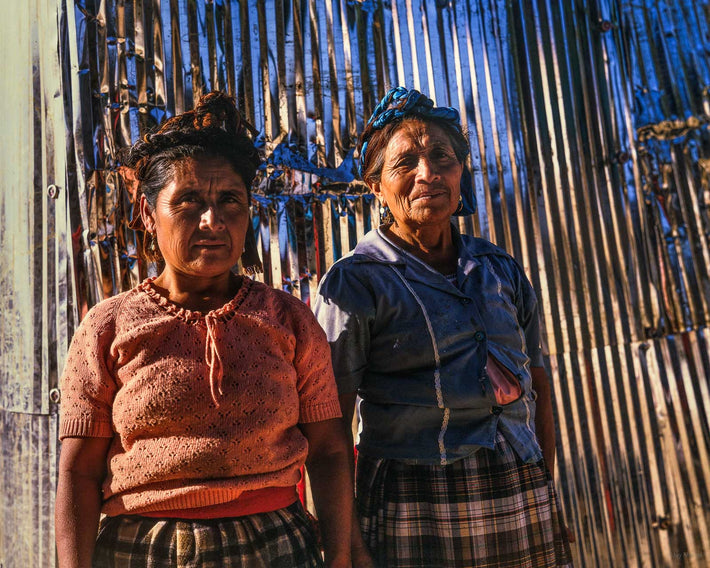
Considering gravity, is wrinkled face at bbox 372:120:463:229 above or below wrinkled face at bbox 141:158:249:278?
above

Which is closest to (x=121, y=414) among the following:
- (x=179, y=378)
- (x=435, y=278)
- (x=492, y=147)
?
(x=179, y=378)

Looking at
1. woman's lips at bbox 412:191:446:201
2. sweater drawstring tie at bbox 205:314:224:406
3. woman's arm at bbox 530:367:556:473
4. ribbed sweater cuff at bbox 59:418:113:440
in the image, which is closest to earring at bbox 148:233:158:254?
sweater drawstring tie at bbox 205:314:224:406

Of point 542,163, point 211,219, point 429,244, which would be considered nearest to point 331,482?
point 211,219

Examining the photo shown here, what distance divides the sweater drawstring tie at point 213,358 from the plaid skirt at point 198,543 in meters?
0.31

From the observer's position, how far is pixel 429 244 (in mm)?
2230

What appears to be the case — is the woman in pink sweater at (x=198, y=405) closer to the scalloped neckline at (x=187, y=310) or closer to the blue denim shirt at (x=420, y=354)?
the scalloped neckline at (x=187, y=310)

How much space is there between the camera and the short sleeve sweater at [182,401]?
5.00 ft

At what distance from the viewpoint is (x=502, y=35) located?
306cm

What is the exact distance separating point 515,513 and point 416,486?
13.0 inches

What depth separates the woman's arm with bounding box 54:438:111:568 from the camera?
4.99 ft

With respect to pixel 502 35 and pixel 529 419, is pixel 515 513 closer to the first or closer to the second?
pixel 529 419

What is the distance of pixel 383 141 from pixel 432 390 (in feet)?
2.96

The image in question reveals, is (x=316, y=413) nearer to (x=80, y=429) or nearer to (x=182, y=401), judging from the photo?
(x=182, y=401)

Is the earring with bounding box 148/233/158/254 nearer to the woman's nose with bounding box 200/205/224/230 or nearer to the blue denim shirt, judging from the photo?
the woman's nose with bounding box 200/205/224/230
